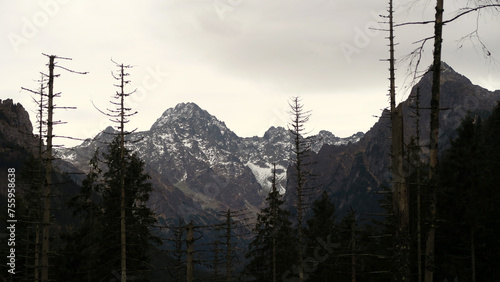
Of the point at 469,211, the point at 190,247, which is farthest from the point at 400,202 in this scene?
the point at 469,211

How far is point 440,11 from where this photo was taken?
14039 millimetres

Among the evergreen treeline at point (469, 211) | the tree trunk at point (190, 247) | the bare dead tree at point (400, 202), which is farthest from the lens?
the evergreen treeline at point (469, 211)

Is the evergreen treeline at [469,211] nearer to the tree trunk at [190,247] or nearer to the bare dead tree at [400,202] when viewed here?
the tree trunk at [190,247]

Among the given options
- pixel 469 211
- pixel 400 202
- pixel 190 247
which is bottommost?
pixel 190 247

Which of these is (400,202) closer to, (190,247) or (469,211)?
(190,247)

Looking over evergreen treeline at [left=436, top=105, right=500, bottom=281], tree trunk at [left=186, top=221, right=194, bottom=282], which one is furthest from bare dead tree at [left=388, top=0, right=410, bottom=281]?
evergreen treeline at [left=436, top=105, right=500, bottom=281]

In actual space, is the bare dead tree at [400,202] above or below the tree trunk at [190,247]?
above

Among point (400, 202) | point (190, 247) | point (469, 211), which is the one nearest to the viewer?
point (400, 202)

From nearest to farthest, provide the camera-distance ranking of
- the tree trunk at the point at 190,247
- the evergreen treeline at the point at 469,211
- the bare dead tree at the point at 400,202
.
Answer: the bare dead tree at the point at 400,202, the tree trunk at the point at 190,247, the evergreen treeline at the point at 469,211

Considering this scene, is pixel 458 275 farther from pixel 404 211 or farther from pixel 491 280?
pixel 404 211

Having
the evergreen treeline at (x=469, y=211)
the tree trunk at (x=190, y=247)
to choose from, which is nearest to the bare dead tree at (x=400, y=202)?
the tree trunk at (x=190, y=247)

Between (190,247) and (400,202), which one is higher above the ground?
(400,202)

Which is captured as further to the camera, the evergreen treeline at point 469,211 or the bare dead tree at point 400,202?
the evergreen treeline at point 469,211

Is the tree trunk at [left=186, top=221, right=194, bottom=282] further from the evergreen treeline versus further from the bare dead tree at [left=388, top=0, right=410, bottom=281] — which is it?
the evergreen treeline
